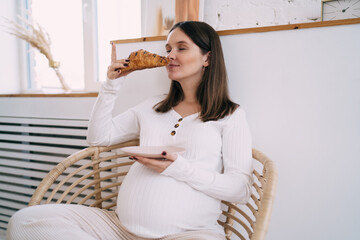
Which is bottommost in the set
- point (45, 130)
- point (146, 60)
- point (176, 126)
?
point (45, 130)

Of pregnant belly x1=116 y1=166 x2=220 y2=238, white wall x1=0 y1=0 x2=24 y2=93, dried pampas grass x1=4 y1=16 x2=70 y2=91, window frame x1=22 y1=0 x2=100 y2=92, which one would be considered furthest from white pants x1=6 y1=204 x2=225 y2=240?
white wall x1=0 y1=0 x2=24 y2=93

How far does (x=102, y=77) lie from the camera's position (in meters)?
2.06

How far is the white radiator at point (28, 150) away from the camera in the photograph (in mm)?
1559

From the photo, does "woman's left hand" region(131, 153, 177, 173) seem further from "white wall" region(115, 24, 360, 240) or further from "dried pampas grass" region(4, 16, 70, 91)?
"dried pampas grass" region(4, 16, 70, 91)

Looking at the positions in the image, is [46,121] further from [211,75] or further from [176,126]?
[211,75]

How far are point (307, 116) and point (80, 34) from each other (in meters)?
1.95

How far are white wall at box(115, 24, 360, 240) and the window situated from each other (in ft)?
4.04

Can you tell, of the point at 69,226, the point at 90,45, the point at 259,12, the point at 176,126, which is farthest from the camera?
the point at 90,45

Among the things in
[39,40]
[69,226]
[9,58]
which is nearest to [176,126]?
[69,226]

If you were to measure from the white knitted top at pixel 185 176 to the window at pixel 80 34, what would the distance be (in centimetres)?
112

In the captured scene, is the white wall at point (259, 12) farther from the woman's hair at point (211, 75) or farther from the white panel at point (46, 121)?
the white panel at point (46, 121)

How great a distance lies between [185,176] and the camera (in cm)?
83

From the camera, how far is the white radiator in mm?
1559

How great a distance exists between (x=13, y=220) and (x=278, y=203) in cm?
99
